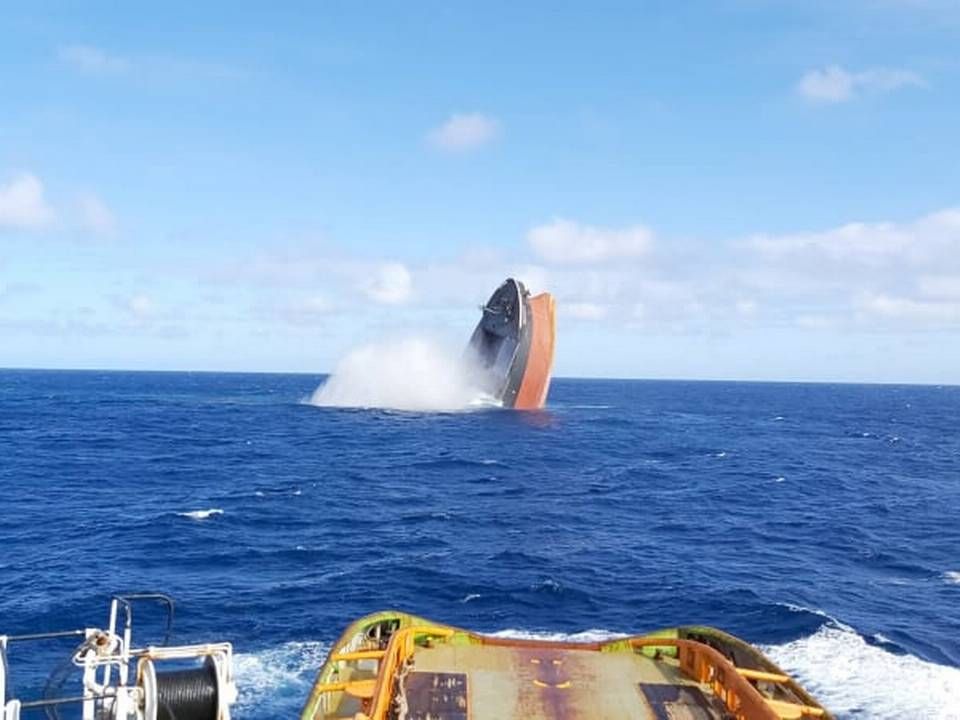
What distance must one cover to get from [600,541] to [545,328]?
220 feet

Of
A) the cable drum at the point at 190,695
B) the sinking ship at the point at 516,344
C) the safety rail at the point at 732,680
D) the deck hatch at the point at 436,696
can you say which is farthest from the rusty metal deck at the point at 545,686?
the sinking ship at the point at 516,344

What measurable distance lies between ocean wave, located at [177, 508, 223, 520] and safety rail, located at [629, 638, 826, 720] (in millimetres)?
37986

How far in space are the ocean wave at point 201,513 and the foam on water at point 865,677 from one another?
35.2 meters

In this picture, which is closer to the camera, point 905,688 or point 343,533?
point 905,688

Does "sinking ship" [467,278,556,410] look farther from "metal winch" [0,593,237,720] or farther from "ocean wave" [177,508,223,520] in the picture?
"metal winch" [0,593,237,720]

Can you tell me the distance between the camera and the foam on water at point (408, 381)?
132875mm

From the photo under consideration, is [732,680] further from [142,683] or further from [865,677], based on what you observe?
[865,677]

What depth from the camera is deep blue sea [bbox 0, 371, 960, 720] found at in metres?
31.5

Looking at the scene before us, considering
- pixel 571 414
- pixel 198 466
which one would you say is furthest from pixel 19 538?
pixel 571 414

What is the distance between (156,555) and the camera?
42.4 meters

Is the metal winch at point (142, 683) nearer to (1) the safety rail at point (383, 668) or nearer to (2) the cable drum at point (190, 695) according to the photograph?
(2) the cable drum at point (190, 695)

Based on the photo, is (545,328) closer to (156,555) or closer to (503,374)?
(503,374)

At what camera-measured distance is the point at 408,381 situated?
140m

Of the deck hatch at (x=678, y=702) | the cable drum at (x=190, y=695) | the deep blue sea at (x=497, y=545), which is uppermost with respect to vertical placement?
the cable drum at (x=190, y=695)
